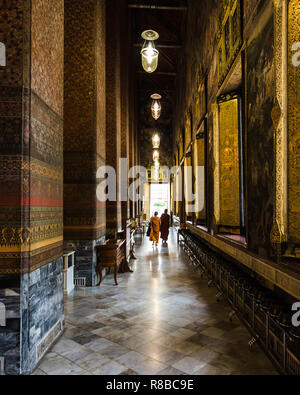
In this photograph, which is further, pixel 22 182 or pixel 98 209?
pixel 98 209

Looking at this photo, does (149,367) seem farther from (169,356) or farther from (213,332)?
(213,332)

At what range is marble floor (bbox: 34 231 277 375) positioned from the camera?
Answer: 304 centimetres

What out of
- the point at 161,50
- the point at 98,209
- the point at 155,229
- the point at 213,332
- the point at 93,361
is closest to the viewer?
the point at 93,361

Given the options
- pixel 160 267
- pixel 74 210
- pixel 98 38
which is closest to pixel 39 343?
pixel 74 210

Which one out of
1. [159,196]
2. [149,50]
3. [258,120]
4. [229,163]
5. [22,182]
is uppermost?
[149,50]

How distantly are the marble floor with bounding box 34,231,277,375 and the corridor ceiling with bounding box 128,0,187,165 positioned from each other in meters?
12.5

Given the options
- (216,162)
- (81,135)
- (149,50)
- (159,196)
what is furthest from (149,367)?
(159,196)

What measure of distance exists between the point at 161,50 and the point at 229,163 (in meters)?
15.5

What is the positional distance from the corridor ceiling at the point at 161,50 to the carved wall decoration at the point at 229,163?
30.3 ft

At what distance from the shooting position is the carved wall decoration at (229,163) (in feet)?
19.8

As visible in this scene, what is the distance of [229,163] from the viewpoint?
626 cm

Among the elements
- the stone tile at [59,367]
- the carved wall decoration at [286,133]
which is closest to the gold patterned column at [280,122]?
the carved wall decoration at [286,133]

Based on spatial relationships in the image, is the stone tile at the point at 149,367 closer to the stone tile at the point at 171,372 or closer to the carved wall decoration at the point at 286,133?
the stone tile at the point at 171,372

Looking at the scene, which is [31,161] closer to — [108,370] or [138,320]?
[108,370]
